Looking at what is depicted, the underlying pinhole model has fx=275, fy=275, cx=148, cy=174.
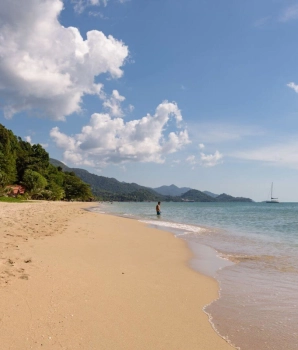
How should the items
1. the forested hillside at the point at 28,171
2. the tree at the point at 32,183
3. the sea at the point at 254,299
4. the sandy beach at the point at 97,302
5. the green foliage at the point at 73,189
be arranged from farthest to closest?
the green foliage at the point at 73,189 → the tree at the point at 32,183 → the forested hillside at the point at 28,171 → the sea at the point at 254,299 → the sandy beach at the point at 97,302

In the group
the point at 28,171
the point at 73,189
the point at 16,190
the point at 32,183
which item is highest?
the point at 28,171

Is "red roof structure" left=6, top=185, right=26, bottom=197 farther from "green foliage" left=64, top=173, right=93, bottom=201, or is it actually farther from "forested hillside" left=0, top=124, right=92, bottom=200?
"green foliage" left=64, top=173, right=93, bottom=201

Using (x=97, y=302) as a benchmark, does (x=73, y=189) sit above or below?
above

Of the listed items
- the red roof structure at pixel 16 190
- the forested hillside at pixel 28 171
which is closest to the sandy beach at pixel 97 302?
the forested hillside at pixel 28 171

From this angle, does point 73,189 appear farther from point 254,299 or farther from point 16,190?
point 254,299

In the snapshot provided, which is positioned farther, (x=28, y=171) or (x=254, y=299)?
(x=28, y=171)

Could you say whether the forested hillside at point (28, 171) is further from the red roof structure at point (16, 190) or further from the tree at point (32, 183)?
the red roof structure at point (16, 190)

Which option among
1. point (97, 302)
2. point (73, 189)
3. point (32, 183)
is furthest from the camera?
point (73, 189)

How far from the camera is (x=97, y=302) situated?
5109mm

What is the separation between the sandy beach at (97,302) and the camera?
12.7ft

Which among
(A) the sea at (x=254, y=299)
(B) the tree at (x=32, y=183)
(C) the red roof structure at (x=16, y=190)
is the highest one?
(B) the tree at (x=32, y=183)

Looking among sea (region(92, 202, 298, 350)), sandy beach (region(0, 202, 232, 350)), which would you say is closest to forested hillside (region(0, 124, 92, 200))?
sandy beach (region(0, 202, 232, 350))

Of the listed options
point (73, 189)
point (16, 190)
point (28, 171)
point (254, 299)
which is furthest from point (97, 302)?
point (73, 189)

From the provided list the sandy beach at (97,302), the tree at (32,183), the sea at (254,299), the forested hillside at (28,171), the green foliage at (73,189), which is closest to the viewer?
the sandy beach at (97,302)
